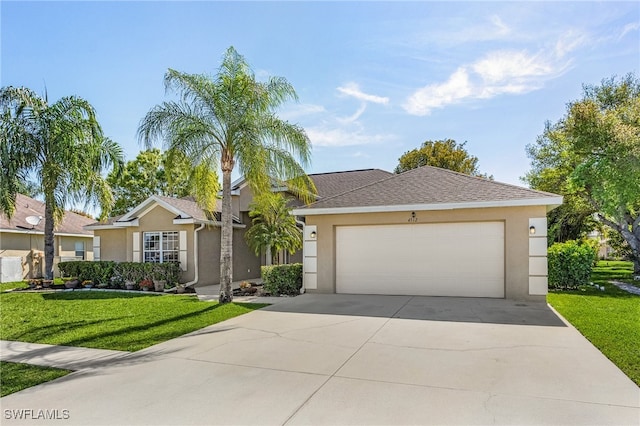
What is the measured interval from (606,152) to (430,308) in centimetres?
1251

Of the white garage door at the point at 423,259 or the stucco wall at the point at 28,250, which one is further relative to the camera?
the stucco wall at the point at 28,250

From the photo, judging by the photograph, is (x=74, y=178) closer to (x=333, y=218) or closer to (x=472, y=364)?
(x=333, y=218)

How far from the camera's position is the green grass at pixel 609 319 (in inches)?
222

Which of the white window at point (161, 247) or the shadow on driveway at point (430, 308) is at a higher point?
the white window at point (161, 247)

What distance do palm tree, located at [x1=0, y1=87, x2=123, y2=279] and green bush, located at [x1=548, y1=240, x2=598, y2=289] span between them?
1869 centimetres

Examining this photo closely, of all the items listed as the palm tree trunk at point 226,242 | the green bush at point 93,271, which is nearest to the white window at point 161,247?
the green bush at point 93,271

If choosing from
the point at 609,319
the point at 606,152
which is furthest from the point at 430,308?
the point at 606,152

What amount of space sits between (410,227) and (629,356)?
273 inches

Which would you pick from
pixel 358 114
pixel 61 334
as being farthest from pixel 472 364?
pixel 358 114

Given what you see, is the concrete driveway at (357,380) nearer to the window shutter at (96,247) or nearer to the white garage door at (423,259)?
the white garage door at (423,259)

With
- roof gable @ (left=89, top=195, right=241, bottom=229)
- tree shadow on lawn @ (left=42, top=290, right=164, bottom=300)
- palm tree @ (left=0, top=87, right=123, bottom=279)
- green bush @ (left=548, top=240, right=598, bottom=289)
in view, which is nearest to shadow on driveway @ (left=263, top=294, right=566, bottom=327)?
green bush @ (left=548, top=240, right=598, bottom=289)

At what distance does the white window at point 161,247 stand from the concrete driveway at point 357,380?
955 cm

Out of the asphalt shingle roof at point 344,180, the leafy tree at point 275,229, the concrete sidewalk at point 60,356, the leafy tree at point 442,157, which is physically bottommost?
the concrete sidewalk at point 60,356

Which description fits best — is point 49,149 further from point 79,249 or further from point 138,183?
point 138,183
